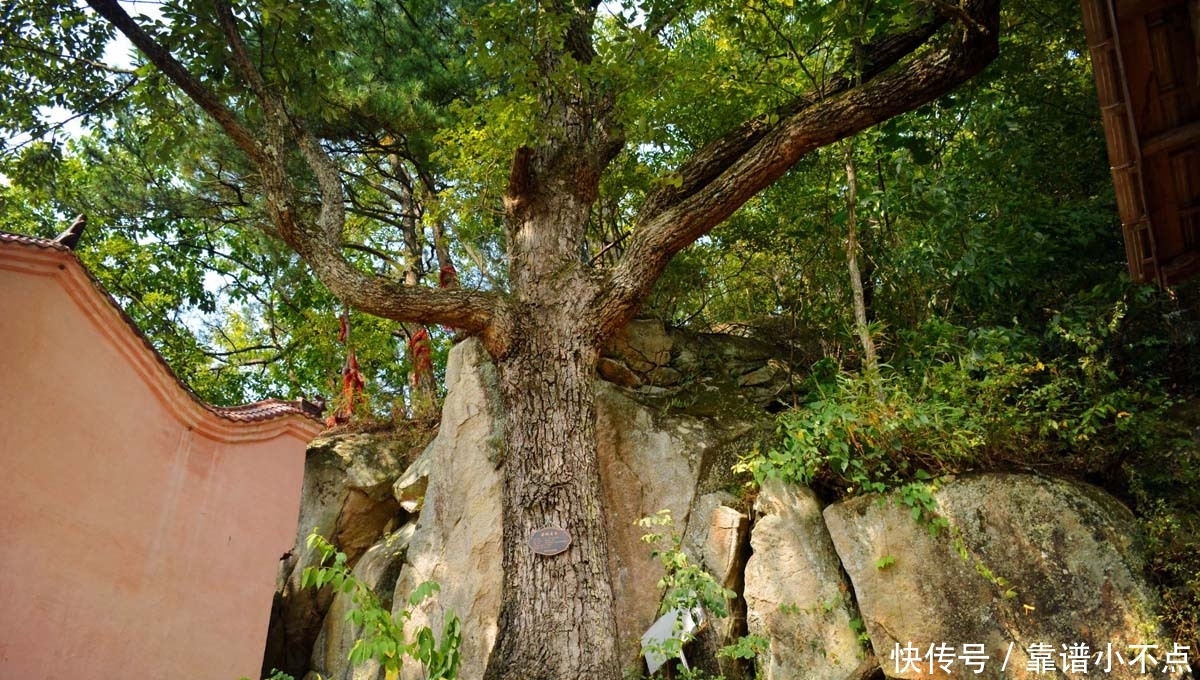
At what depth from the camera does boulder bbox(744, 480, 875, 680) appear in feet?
16.5

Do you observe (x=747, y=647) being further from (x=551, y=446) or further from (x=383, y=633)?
(x=383, y=633)

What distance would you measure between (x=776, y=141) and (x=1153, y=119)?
2208 mm

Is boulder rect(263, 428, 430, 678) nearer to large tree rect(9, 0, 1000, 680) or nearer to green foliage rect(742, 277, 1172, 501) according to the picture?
large tree rect(9, 0, 1000, 680)

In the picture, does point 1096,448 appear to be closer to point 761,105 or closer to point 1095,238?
point 1095,238

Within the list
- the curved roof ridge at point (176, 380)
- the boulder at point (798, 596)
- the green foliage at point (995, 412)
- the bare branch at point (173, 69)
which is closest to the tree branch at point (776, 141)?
the green foliage at point (995, 412)

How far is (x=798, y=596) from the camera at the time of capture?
17.2ft

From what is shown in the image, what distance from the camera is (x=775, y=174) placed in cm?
574

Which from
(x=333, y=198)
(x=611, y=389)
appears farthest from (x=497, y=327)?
(x=333, y=198)

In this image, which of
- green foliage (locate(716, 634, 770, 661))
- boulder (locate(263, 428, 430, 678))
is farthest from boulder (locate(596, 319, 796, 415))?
boulder (locate(263, 428, 430, 678))

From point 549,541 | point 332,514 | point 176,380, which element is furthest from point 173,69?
point 549,541

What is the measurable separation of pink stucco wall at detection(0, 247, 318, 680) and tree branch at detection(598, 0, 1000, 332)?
3.26 metres

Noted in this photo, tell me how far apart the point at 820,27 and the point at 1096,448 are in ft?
11.0

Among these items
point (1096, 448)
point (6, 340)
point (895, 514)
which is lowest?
point (895, 514)

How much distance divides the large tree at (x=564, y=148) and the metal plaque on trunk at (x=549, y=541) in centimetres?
5
